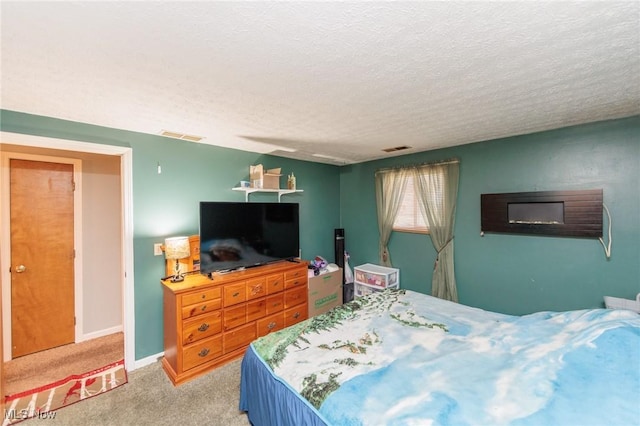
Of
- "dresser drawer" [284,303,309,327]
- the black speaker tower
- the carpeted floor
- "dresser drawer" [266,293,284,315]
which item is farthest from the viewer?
the black speaker tower

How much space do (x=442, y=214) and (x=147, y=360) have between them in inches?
149

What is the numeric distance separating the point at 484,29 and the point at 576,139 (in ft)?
7.32

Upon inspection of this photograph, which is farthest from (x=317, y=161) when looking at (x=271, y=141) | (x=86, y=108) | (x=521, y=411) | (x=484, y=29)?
(x=521, y=411)

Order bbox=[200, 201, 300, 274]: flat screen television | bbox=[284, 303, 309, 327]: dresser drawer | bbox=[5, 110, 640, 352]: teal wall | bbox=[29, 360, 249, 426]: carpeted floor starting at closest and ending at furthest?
bbox=[29, 360, 249, 426]: carpeted floor, bbox=[5, 110, 640, 352]: teal wall, bbox=[200, 201, 300, 274]: flat screen television, bbox=[284, 303, 309, 327]: dresser drawer

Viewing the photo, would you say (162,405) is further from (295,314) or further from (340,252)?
(340,252)

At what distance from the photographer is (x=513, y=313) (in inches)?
112

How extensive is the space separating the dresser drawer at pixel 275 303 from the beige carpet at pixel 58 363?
1.65m

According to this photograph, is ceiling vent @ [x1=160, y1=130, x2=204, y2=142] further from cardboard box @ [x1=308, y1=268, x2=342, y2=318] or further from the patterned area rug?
the patterned area rug

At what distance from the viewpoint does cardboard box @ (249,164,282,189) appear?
10.6 feet

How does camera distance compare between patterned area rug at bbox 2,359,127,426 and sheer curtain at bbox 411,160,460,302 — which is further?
sheer curtain at bbox 411,160,460,302

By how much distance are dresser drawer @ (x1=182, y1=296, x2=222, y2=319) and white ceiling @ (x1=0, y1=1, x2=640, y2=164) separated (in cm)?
168

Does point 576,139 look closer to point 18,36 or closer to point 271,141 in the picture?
point 271,141

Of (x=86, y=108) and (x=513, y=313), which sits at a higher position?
(x=86, y=108)

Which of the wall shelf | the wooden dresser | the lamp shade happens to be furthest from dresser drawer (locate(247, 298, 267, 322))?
the wall shelf
